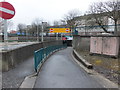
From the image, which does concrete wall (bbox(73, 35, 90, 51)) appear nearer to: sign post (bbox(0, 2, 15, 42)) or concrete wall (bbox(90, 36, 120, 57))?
concrete wall (bbox(90, 36, 120, 57))

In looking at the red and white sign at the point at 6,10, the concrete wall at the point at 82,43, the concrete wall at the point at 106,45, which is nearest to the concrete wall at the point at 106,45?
the concrete wall at the point at 106,45

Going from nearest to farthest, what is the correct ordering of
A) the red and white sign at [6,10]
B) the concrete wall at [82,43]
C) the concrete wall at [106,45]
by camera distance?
the red and white sign at [6,10]
the concrete wall at [106,45]
the concrete wall at [82,43]

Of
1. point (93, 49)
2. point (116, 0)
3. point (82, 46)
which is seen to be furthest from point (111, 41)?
point (116, 0)

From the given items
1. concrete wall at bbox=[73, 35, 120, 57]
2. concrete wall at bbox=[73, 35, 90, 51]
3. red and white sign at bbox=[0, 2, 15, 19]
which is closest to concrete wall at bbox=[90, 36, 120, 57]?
concrete wall at bbox=[73, 35, 120, 57]

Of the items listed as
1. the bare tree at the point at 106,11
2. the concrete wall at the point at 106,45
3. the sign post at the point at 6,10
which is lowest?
the concrete wall at the point at 106,45

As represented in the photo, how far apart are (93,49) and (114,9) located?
29.5 ft

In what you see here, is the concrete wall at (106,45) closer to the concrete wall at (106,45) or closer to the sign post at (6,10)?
the concrete wall at (106,45)

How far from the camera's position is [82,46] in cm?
1279

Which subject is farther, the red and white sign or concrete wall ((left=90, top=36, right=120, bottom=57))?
concrete wall ((left=90, top=36, right=120, bottom=57))

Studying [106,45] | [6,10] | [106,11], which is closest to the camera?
[6,10]

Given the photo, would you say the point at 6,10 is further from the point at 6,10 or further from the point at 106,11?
the point at 106,11

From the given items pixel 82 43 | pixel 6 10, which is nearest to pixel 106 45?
pixel 82 43

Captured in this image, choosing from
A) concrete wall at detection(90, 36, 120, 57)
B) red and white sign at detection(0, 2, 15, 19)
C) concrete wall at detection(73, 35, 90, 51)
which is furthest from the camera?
concrete wall at detection(73, 35, 90, 51)

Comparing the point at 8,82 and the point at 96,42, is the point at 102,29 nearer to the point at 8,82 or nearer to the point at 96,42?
the point at 96,42
